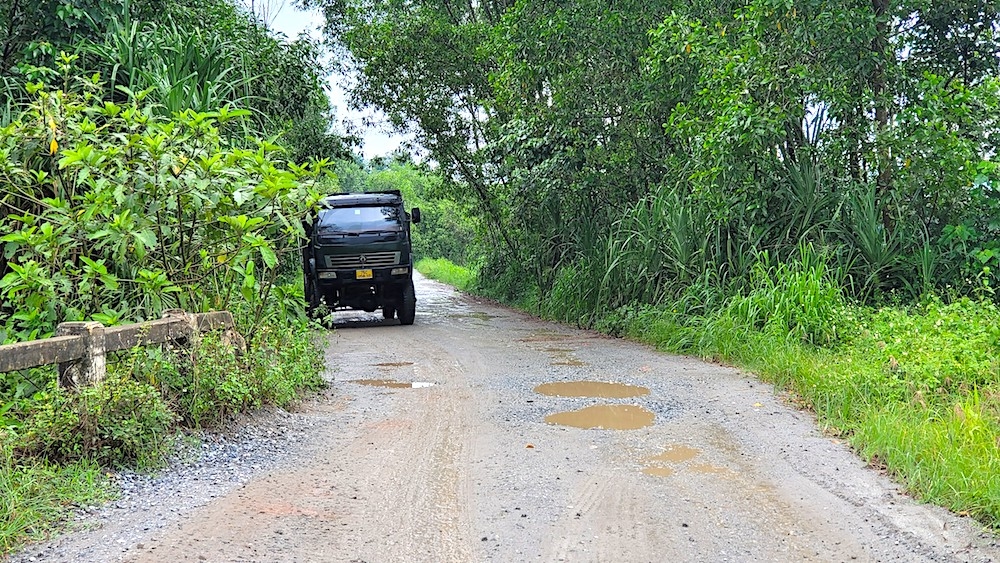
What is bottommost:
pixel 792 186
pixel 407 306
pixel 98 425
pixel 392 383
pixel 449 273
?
pixel 449 273

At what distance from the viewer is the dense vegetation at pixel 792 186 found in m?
7.53

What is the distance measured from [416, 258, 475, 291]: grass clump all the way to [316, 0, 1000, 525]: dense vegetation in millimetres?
15285

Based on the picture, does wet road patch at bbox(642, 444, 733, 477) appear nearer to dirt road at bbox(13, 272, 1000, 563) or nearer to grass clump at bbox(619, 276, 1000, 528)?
dirt road at bbox(13, 272, 1000, 563)

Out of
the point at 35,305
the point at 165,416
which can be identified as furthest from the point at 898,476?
the point at 35,305

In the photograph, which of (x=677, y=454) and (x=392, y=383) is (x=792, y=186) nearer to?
(x=392, y=383)

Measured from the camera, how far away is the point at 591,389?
8297 mm

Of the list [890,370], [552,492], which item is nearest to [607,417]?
[552,492]

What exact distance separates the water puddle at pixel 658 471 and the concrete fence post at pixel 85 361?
329cm

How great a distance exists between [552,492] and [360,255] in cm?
1072

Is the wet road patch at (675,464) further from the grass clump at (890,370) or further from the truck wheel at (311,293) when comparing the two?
the truck wheel at (311,293)

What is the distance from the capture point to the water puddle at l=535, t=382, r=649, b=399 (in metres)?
8.02

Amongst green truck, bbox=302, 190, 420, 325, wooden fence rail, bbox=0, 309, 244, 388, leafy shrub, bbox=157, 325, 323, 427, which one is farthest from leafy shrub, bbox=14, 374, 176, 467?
green truck, bbox=302, 190, 420, 325

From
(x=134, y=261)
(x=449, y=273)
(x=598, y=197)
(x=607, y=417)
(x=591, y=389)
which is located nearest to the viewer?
(x=134, y=261)

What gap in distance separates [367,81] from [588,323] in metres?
10.4
